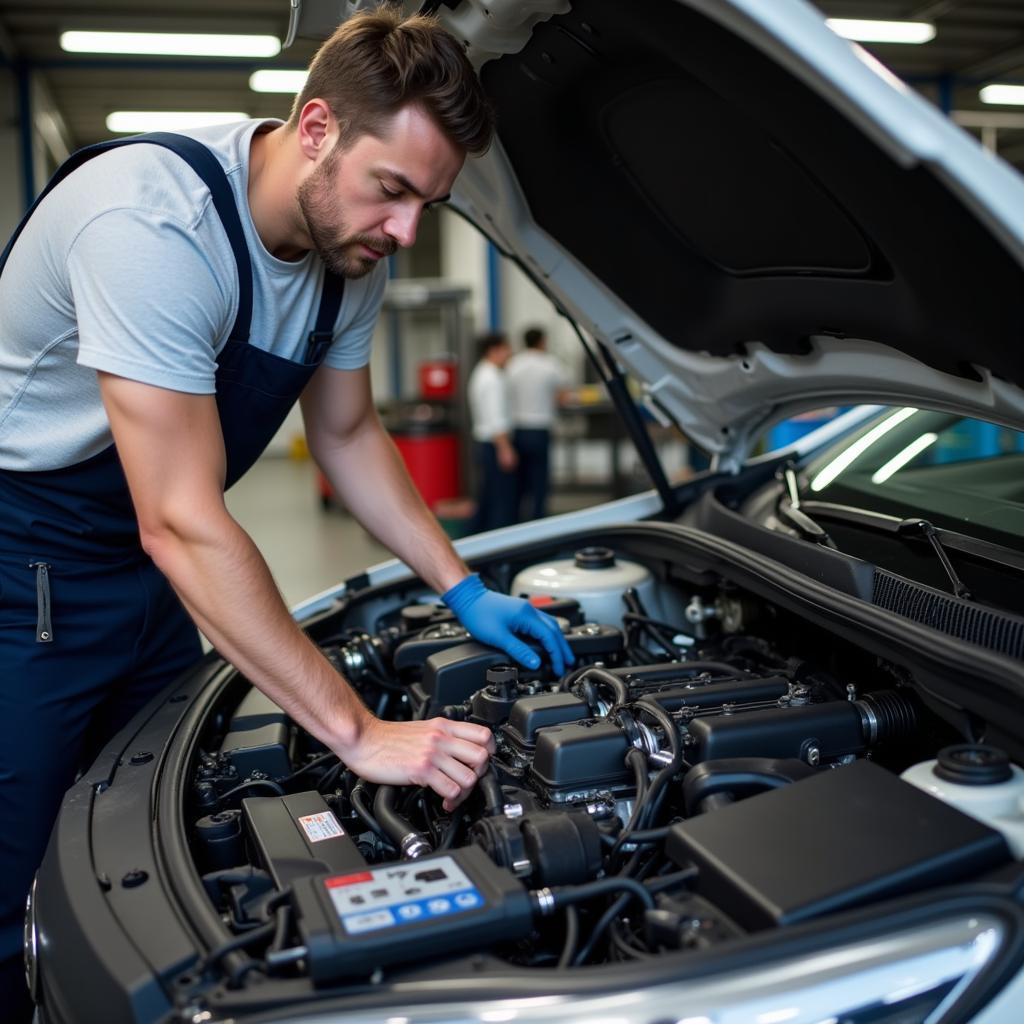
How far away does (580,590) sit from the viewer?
6.57 feet

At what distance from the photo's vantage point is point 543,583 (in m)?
2.04

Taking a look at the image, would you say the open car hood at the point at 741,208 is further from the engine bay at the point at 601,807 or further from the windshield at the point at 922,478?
the engine bay at the point at 601,807

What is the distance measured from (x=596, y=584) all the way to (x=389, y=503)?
1.44ft

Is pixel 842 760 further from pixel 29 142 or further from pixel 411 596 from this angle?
pixel 29 142

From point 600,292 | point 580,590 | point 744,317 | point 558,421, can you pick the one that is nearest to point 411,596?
point 580,590

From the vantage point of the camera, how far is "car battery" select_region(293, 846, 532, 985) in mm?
880

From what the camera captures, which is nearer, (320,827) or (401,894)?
(401,894)

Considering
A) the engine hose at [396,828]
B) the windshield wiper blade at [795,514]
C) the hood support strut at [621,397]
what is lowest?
the engine hose at [396,828]

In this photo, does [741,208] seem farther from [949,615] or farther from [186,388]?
[186,388]

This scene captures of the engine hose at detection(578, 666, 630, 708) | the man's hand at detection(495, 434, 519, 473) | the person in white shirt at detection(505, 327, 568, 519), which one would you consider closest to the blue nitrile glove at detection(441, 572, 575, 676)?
the engine hose at detection(578, 666, 630, 708)

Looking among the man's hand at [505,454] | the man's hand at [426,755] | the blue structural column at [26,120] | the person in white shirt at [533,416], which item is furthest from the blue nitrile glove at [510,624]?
the blue structural column at [26,120]

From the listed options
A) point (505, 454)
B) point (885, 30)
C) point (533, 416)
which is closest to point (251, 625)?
point (505, 454)

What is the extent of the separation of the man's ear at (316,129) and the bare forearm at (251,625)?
1.77ft

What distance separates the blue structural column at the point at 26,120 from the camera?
8086 mm
